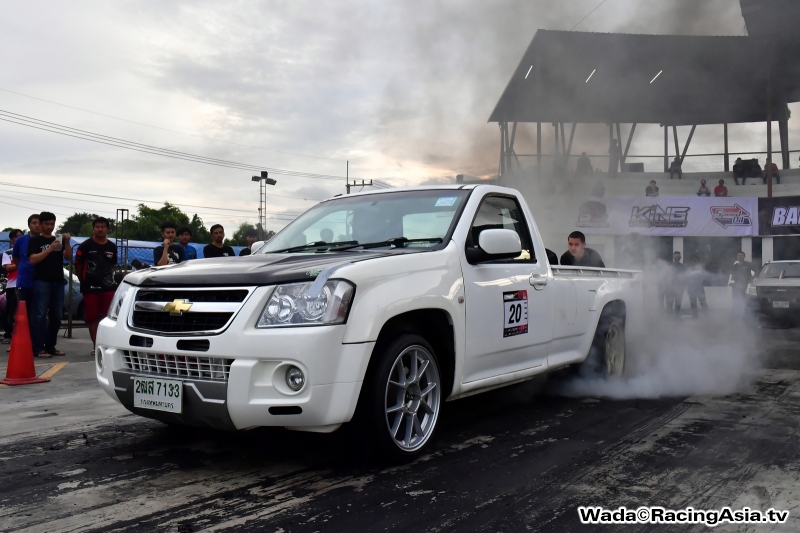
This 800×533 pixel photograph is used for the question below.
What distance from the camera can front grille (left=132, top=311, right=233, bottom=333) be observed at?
3484 mm

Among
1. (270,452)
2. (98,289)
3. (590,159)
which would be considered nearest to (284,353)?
(270,452)

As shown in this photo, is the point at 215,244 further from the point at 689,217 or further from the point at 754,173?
the point at 754,173

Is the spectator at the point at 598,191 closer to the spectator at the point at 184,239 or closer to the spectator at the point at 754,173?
the spectator at the point at 754,173

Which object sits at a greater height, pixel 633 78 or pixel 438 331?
pixel 633 78

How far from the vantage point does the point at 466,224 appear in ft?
14.9

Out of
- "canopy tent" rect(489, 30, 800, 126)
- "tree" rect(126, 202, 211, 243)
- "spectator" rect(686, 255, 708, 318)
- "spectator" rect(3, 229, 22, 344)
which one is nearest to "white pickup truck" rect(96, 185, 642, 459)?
"spectator" rect(3, 229, 22, 344)

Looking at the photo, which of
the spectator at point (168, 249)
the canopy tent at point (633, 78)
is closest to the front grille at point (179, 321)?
the spectator at point (168, 249)

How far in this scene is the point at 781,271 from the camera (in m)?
14.9

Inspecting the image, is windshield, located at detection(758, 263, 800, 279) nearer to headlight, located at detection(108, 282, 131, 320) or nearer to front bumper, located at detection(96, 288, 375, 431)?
front bumper, located at detection(96, 288, 375, 431)

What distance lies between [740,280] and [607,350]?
505 inches

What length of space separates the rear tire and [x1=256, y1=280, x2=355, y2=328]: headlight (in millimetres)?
3318

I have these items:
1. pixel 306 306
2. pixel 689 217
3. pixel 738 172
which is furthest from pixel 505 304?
pixel 738 172

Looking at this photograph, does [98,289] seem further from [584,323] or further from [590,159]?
[590,159]

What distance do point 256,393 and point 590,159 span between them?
21.5 metres
